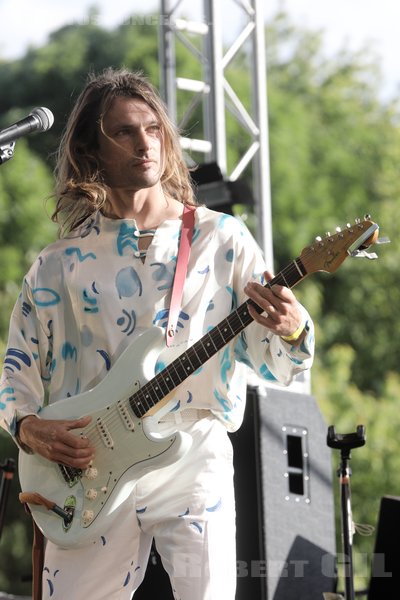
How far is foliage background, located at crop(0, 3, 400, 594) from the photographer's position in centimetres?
1327

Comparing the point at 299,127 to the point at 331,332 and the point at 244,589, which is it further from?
the point at 244,589

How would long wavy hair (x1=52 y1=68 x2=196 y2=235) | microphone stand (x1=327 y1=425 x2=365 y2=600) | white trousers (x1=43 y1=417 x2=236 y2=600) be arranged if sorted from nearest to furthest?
white trousers (x1=43 y1=417 x2=236 y2=600) < long wavy hair (x1=52 y1=68 x2=196 y2=235) < microphone stand (x1=327 y1=425 x2=365 y2=600)

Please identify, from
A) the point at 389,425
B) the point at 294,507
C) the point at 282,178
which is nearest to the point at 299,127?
the point at 282,178

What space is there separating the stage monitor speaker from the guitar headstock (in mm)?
1421

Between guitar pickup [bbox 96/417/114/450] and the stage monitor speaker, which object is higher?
guitar pickup [bbox 96/417/114/450]


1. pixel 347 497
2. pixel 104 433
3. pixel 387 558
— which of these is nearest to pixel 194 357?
pixel 104 433

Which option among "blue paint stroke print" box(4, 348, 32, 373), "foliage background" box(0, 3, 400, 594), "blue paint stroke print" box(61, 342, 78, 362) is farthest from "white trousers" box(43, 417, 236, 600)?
"foliage background" box(0, 3, 400, 594)

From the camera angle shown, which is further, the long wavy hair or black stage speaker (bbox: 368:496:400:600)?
black stage speaker (bbox: 368:496:400:600)

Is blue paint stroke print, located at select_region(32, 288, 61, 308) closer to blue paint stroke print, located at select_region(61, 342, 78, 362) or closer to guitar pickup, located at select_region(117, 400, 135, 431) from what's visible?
blue paint stroke print, located at select_region(61, 342, 78, 362)

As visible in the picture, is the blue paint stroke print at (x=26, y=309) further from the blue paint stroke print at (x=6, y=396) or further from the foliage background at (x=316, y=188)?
the foliage background at (x=316, y=188)

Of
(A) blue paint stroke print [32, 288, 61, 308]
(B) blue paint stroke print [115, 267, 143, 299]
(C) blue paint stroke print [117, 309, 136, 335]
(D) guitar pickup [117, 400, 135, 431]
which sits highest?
(B) blue paint stroke print [115, 267, 143, 299]

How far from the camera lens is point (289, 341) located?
271 cm

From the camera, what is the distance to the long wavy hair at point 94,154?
3.16m

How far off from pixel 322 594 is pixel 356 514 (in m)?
9.22
